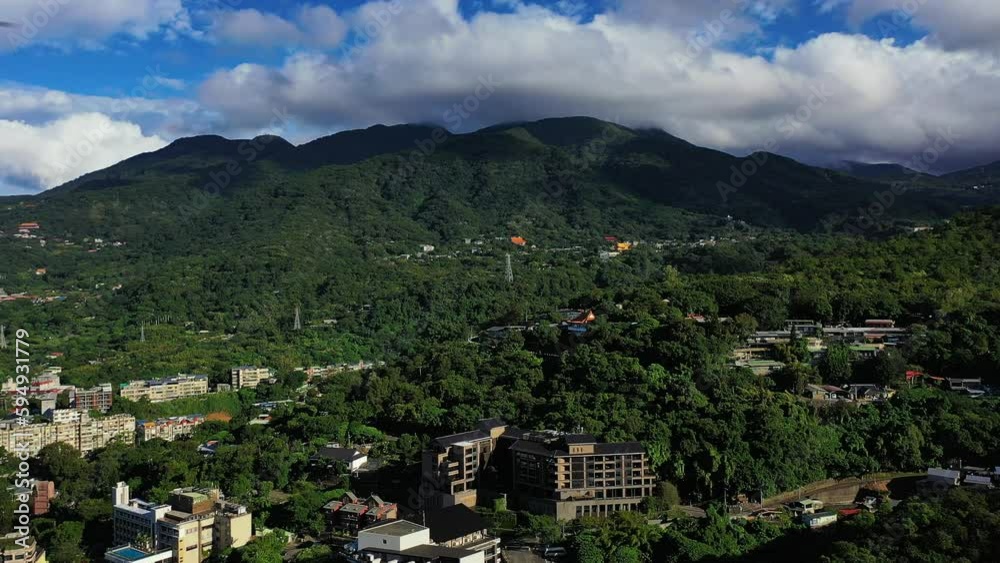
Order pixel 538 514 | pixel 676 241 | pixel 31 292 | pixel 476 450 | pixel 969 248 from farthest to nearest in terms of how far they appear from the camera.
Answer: pixel 676 241, pixel 31 292, pixel 969 248, pixel 476 450, pixel 538 514

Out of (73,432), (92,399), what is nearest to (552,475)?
(73,432)

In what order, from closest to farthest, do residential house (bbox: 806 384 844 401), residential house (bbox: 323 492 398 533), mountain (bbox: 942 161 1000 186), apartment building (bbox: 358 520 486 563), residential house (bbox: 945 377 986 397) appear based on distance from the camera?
1. apartment building (bbox: 358 520 486 563)
2. residential house (bbox: 323 492 398 533)
3. residential house (bbox: 806 384 844 401)
4. residential house (bbox: 945 377 986 397)
5. mountain (bbox: 942 161 1000 186)

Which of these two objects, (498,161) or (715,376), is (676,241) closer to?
(498,161)

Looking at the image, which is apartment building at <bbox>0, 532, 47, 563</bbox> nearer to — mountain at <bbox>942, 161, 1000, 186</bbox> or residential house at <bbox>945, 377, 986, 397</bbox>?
residential house at <bbox>945, 377, 986, 397</bbox>

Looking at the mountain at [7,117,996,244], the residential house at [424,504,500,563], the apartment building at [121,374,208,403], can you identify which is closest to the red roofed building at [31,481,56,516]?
the residential house at [424,504,500,563]

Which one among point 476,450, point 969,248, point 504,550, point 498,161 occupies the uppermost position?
point 498,161

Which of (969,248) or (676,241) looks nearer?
(969,248)

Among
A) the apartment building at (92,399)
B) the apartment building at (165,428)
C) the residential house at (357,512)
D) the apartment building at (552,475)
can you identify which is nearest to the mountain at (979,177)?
the apartment building at (552,475)

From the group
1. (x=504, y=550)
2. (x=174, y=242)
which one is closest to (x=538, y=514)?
(x=504, y=550)
